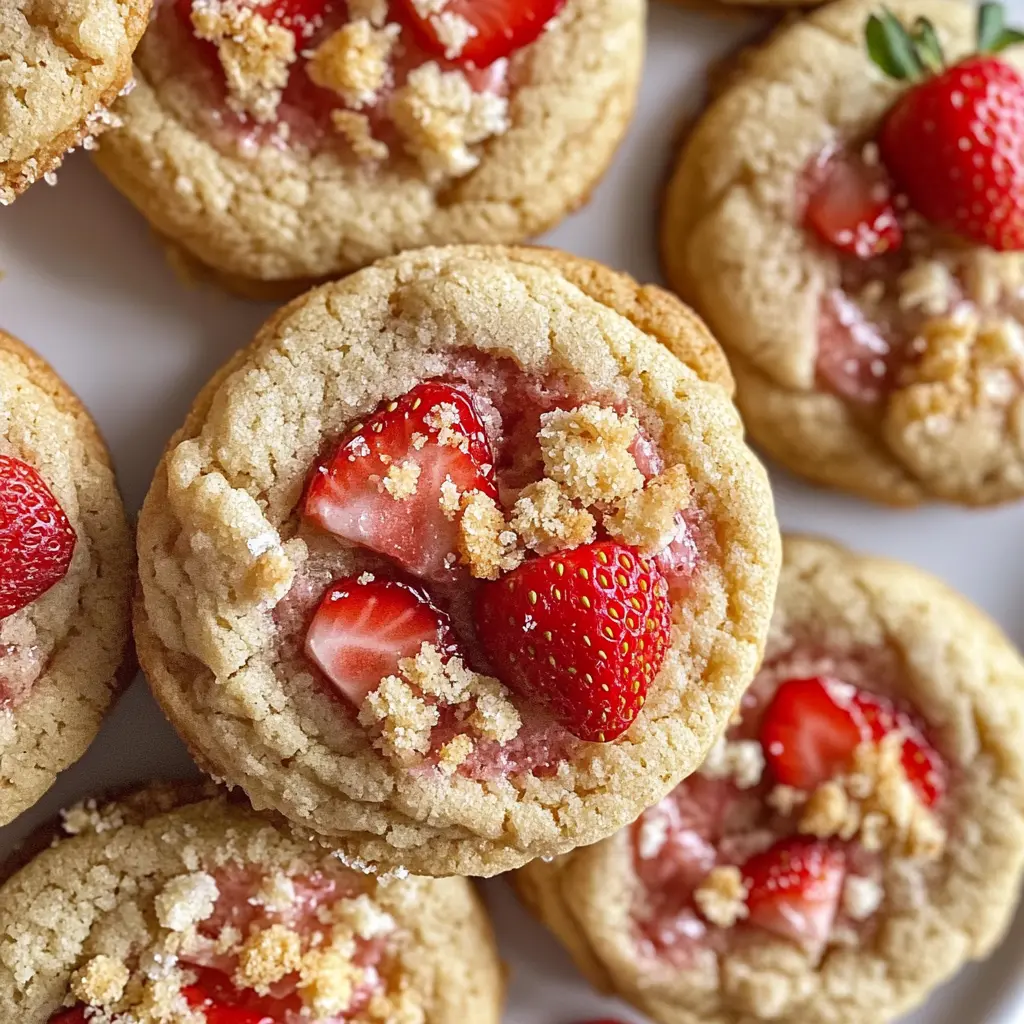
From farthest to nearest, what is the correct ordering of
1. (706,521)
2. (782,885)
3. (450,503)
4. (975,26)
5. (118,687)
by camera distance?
(975,26), (782,885), (118,687), (706,521), (450,503)

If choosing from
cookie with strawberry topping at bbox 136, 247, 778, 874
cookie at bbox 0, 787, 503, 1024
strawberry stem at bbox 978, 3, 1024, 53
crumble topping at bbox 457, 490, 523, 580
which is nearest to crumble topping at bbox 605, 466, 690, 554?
cookie with strawberry topping at bbox 136, 247, 778, 874

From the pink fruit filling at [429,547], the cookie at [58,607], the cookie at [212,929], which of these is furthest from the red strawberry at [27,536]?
the cookie at [212,929]

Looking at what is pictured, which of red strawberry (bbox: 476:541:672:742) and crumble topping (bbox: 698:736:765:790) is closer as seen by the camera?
red strawberry (bbox: 476:541:672:742)

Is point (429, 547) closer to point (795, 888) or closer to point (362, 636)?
point (362, 636)

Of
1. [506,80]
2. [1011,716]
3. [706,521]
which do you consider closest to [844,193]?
[506,80]

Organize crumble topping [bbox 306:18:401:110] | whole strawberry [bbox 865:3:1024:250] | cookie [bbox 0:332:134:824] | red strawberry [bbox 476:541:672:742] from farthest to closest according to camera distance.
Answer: whole strawberry [bbox 865:3:1024:250]
crumble topping [bbox 306:18:401:110]
cookie [bbox 0:332:134:824]
red strawberry [bbox 476:541:672:742]

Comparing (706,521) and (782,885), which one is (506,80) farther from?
(782,885)

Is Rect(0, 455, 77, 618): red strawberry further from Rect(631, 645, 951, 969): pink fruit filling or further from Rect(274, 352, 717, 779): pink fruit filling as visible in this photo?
Rect(631, 645, 951, 969): pink fruit filling
